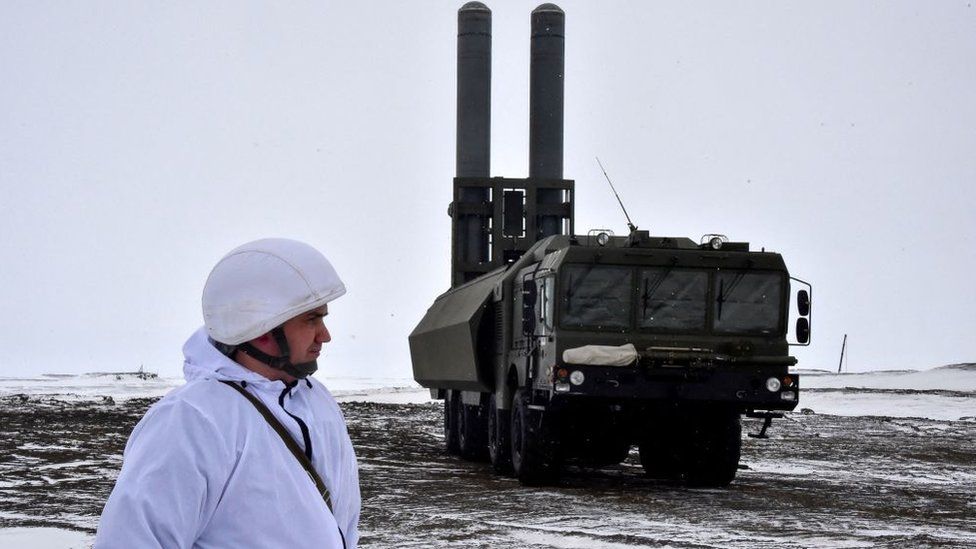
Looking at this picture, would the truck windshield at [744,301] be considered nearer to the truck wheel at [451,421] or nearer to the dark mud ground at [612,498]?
the dark mud ground at [612,498]

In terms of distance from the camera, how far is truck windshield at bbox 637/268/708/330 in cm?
1488

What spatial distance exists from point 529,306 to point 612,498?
2.20 meters

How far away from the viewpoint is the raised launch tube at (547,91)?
1030 inches

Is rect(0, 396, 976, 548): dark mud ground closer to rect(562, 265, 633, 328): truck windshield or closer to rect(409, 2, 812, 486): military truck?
rect(409, 2, 812, 486): military truck

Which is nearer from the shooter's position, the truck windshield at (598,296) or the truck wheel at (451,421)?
the truck windshield at (598,296)

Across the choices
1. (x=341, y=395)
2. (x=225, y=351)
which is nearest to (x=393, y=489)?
(x=225, y=351)

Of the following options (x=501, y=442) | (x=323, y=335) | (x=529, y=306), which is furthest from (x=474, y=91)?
(x=323, y=335)

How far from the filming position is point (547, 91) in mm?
26422

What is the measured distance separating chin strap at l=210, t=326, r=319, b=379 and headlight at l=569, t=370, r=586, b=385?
37.9ft

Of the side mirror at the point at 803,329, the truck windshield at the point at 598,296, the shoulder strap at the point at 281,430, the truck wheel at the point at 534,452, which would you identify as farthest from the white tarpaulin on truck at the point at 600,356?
the shoulder strap at the point at 281,430

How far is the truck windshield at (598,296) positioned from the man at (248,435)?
459 inches

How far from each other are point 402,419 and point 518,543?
21.1 meters

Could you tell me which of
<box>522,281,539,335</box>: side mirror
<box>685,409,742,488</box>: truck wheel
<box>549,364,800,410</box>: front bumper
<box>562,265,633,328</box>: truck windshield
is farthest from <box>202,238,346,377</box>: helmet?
<box>685,409,742,488</box>: truck wheel

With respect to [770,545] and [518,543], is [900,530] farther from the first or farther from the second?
[518,543]
